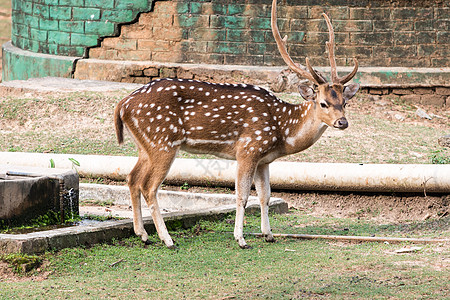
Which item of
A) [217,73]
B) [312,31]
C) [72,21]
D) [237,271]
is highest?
[312,31]

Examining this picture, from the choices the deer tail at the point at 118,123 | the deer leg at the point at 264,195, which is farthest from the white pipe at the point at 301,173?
the deer tail at the point at 118,123

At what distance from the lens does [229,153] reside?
730 cm

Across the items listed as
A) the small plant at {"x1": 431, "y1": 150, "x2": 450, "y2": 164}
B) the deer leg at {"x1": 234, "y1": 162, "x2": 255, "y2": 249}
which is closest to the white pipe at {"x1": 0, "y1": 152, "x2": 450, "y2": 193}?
the small plant at {"x1": 431, "y1": 150, "x2": 450, "y2": 164}

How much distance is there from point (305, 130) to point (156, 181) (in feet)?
5.06

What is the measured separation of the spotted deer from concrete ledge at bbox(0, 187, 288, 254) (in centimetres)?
24

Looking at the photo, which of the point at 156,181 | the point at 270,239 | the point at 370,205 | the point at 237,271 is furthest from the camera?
the point at 370,205

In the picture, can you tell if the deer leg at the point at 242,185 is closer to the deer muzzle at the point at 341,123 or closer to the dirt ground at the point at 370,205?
the deer muzzle at the point at 341,123

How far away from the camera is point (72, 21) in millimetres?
16328

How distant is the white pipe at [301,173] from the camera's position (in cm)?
902

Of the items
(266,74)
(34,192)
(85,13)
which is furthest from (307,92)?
(85,13)

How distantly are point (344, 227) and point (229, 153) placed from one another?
5.68 feet

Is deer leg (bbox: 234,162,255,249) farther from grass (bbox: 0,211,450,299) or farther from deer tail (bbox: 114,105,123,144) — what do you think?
deer tail (bbox: 114,105,123,144)

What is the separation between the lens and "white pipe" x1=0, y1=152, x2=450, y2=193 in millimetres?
9023

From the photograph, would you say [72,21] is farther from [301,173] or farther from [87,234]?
[87,234]
